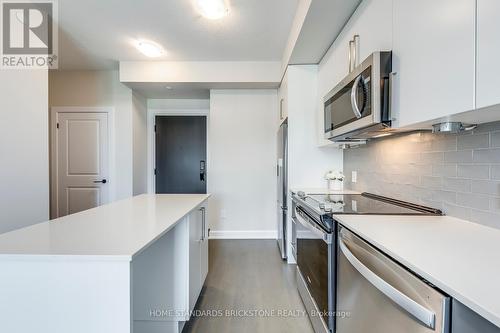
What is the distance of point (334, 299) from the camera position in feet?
4.86

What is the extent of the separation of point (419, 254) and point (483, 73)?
60 cm

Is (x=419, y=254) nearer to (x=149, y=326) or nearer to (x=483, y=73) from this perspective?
(x=483, y=73)

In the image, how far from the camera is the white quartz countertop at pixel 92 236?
96cm

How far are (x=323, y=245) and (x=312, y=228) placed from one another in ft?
0.58

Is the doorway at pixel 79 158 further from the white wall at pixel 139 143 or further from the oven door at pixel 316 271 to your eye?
the oven door at pixel 316 271

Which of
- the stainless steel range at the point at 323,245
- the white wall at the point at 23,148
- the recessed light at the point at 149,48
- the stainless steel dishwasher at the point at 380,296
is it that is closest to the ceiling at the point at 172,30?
the recessed light at the point at 149,48

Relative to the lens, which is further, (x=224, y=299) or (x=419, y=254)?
(x=224, y=299)

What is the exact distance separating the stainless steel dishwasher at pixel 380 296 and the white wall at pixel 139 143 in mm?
3734

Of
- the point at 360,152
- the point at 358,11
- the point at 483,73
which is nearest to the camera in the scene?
the point at 483,73

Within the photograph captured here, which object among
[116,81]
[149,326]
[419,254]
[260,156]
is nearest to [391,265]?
[419,254]

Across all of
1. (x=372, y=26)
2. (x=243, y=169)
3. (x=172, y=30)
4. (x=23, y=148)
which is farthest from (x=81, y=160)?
(x=372, y=26)

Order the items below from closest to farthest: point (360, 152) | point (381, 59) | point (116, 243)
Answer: point (116, 243)
point (381, 59)
point (360, 152)

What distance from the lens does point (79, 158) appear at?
14.1ft

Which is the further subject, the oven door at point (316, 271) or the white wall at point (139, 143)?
the white wall at point (139, 143)
